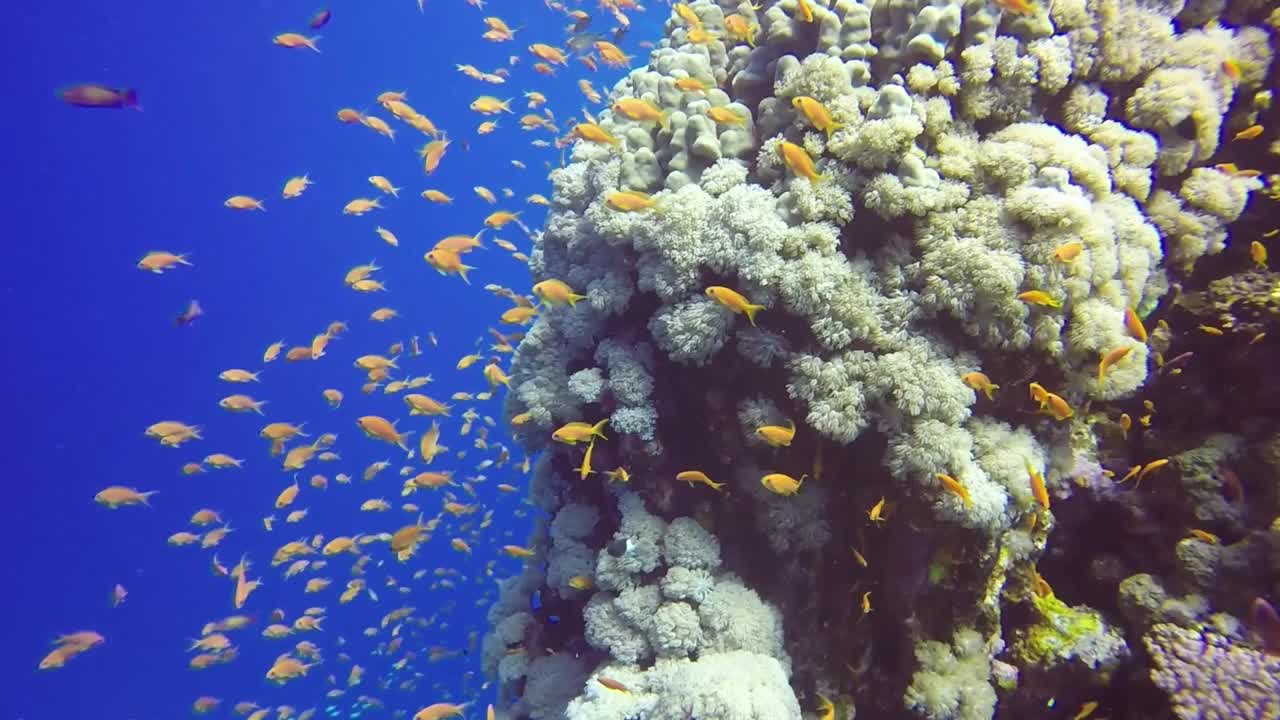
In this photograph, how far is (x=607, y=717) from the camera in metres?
3.92

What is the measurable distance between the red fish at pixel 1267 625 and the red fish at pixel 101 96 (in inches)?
337

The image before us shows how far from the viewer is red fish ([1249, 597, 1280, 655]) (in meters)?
3.28

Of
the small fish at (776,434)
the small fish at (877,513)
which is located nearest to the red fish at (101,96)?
the small fish at (776,434)

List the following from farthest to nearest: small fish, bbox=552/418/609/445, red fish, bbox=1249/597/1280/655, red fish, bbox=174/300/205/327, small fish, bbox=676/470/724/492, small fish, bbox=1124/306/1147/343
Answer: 1. red fish, bbox=174/300/205/327
2. small fish, bbox=552/418/609/445
3. small fish, bbox=676/470/724/492
4. small fish, bbox=1124/306/1147/343
5. red fish, bbox=1249/597/1280/655

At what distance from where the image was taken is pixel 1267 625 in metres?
3.37

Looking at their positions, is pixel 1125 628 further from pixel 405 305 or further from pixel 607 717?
pixel 405 305

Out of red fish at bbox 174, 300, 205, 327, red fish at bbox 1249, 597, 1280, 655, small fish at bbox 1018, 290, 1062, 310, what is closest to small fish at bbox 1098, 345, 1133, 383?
small fish at bbox 1018, 290, 1062, 310

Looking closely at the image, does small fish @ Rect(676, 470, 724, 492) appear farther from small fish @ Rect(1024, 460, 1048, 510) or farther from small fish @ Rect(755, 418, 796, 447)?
small fish @ Rect(1024, 460, 1048, 510)

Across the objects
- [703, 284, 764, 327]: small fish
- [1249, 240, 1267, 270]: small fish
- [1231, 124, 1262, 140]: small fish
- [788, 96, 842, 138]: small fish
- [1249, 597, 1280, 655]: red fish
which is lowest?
[1249, 597, 1280, 655]: red fish

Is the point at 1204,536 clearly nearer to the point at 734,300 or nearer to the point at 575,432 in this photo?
the point at 734,300

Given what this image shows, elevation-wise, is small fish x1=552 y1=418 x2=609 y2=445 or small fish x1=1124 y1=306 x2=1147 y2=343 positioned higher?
small fish x1=552 y1=418 x2=609 y2=445

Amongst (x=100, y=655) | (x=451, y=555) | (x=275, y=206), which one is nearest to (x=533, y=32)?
(x=275, y=206)

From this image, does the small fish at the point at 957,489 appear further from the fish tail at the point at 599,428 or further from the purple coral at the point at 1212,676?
the fish tail at the point at 599,428

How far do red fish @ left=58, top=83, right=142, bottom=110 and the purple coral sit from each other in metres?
8.47
